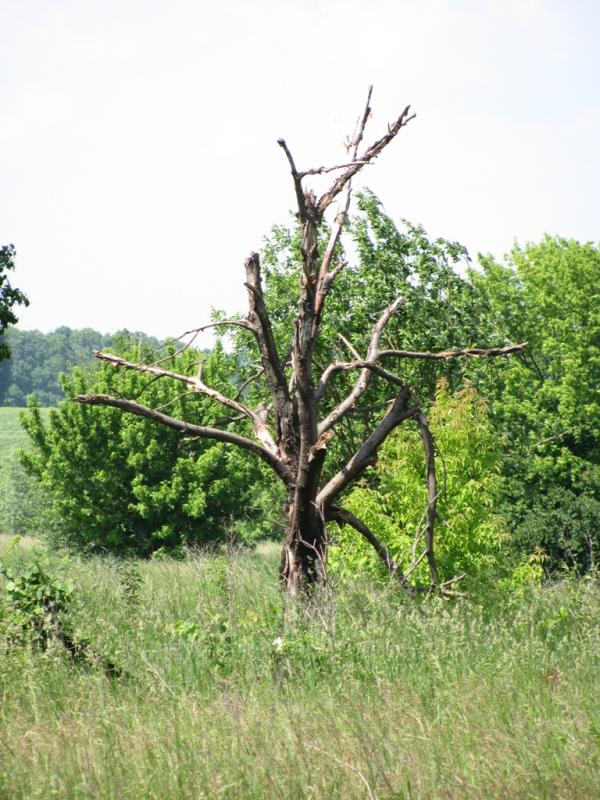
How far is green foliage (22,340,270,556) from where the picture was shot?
26.3m

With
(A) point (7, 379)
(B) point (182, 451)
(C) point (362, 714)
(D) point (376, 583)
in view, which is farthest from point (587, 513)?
(A) point (7, 379)

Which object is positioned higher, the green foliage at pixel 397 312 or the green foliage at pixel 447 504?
the green foliage at pixel 397 312

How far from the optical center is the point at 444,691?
211 inches

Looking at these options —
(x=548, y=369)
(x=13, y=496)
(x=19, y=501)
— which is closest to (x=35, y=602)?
(x=548, y=369)

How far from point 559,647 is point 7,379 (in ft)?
410

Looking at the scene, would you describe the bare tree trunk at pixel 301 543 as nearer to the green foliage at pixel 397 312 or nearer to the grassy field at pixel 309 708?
the grassy field at pixel 309 708

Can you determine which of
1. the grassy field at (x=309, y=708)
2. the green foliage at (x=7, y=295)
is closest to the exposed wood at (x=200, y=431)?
the grassy field at (x=309, y=708)

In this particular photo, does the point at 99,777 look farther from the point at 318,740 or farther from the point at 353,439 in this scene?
the point at 353,439

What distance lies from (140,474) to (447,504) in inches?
663

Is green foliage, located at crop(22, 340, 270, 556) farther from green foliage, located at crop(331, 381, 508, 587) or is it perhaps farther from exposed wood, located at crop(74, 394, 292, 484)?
exposed wood, located at crop(74, 394, 292, 484)

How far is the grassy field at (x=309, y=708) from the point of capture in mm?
4094

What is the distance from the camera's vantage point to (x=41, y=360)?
465 ft

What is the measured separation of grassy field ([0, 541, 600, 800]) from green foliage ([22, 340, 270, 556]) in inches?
719

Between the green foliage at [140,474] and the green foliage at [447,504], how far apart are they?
49.9 ft
